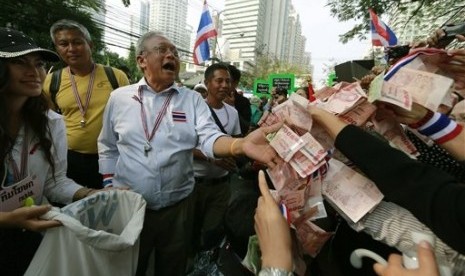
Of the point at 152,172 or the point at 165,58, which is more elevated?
the point at 165,58

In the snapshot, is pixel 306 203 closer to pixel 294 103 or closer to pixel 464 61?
pixel 294 103

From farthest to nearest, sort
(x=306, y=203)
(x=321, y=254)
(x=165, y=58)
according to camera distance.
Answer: (x=165, y=58) → (x=321, y=254) → (x=306, y=203)

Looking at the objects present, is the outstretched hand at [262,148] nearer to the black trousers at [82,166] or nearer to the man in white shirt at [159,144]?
the man in white shirt at [159,144]

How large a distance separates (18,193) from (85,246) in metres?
0.47

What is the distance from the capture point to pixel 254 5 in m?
32.8

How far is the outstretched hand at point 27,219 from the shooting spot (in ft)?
4.47

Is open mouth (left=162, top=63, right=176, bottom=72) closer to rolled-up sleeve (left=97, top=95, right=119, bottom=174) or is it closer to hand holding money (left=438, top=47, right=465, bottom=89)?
rolled-up sleeve (left=97, top=95, right=119, bottom=174)

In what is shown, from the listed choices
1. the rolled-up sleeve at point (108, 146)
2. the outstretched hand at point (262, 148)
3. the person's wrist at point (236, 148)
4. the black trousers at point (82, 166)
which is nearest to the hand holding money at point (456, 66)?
the outstretched hand at point (262, 148)

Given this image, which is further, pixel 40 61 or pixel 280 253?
pixel 40 61

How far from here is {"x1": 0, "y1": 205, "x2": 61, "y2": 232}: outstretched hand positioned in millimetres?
1363

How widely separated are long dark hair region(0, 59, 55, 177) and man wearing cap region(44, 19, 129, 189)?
38.8 inches

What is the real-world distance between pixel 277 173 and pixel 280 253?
30 centimetres

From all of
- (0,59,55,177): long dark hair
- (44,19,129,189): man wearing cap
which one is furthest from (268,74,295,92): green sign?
(0,59,55,177): long dark hair

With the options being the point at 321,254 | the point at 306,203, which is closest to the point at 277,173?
the point at 306,203
